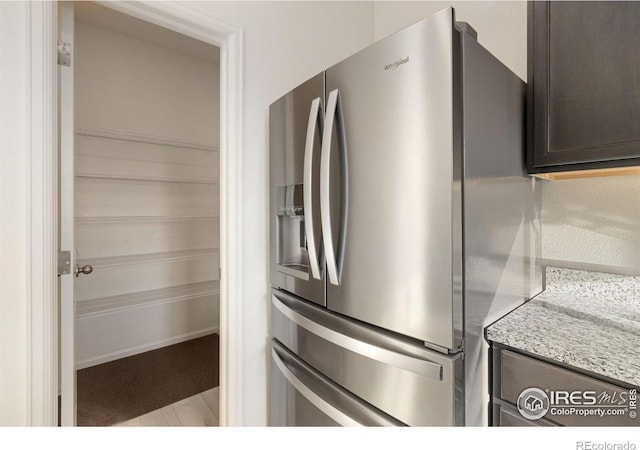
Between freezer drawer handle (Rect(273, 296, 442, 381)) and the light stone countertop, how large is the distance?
23 centimetres

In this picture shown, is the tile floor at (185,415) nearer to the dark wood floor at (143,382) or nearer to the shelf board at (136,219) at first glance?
the dark wood floor at (143,382)

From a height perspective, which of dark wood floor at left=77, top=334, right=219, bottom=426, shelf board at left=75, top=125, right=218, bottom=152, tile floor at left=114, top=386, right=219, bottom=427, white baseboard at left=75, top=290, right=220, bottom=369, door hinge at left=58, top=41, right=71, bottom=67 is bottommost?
tile floor at left=114, top=386, right=219, bottom=427

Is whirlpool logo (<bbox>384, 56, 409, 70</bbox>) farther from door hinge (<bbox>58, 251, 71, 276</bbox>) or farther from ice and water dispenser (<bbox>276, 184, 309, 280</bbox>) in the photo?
door hinge (<bbox>58, 251, 71, 276</bbox>)

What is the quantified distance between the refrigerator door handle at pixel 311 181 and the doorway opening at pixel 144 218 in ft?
4.84

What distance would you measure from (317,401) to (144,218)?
2.33 m

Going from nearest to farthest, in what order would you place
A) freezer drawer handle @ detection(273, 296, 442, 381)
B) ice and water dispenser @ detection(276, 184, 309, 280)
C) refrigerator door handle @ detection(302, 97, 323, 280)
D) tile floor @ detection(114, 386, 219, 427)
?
freezer drawer handle @ detection(273, 296, 442, 381) → refrigerator door handle @ detection(302, 97, 323, 280) → ice and water dispenser @ detection(276, 184, 309, 280) → tile floor @ detection(114, 386, 219, 427)

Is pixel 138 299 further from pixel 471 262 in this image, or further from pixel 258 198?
pixel 471 262

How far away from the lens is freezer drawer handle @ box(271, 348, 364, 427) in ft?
3.58

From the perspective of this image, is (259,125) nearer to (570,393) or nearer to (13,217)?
(13,217)

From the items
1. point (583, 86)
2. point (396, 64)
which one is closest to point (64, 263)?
point (396, 64)

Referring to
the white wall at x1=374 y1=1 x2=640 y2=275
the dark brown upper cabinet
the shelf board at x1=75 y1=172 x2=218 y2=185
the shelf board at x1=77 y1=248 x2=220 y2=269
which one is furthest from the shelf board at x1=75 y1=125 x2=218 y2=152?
the dark brown upper cabinet
